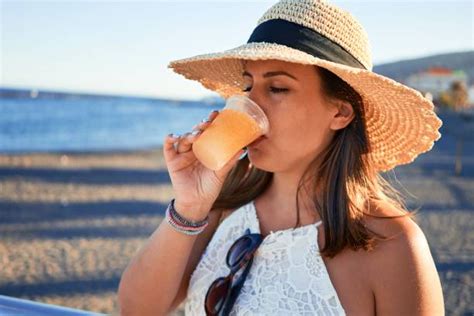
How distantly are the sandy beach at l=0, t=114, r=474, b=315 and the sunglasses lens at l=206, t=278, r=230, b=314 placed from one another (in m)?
3.52

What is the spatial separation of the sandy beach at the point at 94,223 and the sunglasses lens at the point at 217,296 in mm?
3522

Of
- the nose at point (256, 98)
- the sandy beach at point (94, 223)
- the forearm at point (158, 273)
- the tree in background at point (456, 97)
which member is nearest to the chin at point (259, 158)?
the nose at point (256, 98)

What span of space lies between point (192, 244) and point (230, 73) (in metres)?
0.79

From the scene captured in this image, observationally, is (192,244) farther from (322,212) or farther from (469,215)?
(469,215)

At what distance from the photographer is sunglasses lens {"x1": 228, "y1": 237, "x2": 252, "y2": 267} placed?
2.33 meters

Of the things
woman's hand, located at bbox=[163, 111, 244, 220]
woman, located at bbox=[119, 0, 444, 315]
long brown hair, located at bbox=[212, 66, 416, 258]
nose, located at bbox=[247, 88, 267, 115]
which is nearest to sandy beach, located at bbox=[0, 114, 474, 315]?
woman, located at bbox=[119, 0, 444, 315]

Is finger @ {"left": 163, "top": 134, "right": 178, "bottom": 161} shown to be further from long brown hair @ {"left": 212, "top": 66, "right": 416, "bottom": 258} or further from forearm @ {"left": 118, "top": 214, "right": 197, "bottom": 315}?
long brown hair @ {"left": 212, "top": 66, "right": 416, "bottom": 258}

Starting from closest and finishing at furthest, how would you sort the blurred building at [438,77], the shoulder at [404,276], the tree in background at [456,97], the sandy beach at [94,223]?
1. the shoulder at [404,276]
2. the sandy beach at [94,223]
3. the tree in background at [456,97]
4. the blurred building at [438,77]

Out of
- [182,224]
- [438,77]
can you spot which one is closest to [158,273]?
[182,224]

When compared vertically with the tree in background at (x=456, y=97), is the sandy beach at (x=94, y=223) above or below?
above

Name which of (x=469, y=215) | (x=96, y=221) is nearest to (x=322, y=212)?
(x=96, y=221)

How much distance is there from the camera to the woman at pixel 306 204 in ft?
6.88

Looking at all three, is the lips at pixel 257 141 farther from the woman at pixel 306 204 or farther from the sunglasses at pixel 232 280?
the sunglasses at pixel 232 280

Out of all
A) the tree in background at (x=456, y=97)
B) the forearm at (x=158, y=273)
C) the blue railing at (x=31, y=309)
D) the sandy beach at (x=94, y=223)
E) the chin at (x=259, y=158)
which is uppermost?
the chin at (x=259, y=158)
